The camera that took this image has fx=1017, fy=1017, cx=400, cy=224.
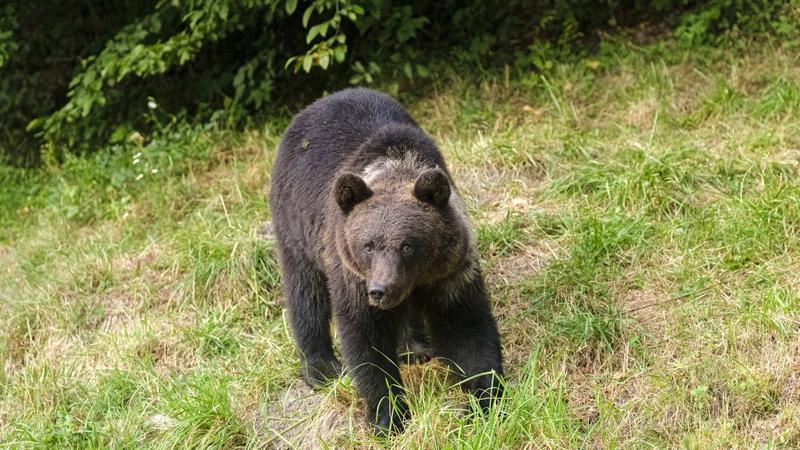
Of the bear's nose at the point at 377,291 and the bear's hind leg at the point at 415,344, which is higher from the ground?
the bear's nose at the point at 377,291

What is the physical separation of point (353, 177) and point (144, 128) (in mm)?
6391

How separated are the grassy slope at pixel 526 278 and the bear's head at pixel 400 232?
741 millimetres

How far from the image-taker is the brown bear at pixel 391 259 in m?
5.36

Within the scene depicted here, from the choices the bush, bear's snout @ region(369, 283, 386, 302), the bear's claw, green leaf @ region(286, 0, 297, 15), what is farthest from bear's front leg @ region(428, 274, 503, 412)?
the bush

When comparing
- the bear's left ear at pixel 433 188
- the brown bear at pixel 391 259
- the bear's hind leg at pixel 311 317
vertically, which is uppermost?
the bear's left ear at pixel 433 188

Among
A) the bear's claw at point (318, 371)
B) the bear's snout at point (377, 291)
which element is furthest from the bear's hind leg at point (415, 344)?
the bear's snout at point (377, 291)

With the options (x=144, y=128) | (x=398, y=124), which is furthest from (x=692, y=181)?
(x=144, y=128)

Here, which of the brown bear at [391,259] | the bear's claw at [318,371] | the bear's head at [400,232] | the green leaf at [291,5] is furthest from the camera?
the green leaf at [291,5]

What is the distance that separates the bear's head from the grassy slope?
74 centimetres

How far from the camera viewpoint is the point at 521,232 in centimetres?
738

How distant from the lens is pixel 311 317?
21.5 feet

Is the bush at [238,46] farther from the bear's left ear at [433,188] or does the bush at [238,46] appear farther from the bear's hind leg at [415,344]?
the bear's left ear at [433,188]

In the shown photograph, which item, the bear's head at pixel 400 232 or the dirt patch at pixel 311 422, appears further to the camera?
the dirt patch at pixel 311 422

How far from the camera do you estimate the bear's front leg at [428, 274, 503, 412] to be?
18.4ft
